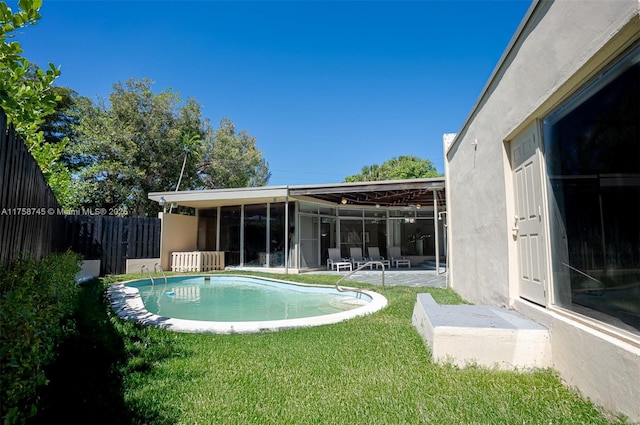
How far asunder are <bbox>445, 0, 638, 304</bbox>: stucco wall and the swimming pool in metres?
2.11

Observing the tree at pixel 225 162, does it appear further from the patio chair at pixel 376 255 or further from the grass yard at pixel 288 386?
the grass yard at pixel 288 386

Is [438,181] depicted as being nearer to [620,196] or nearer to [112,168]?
[620,196]

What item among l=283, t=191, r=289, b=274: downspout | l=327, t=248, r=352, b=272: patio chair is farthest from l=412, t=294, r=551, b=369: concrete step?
l=327, t=248, r=352, b=272: patio chair

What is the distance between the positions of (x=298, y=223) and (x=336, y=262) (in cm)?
241

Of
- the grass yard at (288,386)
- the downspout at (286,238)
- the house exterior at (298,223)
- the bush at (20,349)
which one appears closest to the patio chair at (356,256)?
the house exterior at (298,223)

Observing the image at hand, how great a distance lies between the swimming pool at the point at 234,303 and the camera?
5070mm

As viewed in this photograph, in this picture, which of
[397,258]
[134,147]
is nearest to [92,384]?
[397,258]

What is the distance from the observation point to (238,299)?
880 centimetres

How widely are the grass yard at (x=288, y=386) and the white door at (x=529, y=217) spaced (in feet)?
3.41

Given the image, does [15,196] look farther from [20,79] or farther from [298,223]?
[298,223]

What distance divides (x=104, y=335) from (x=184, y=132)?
67.0ft

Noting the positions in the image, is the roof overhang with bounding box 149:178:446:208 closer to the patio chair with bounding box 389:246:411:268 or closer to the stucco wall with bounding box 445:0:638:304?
the patio chair with bounding box 389:246:411:268

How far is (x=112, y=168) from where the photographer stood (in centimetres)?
1834

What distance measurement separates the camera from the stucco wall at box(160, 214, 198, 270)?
42.3 ft
